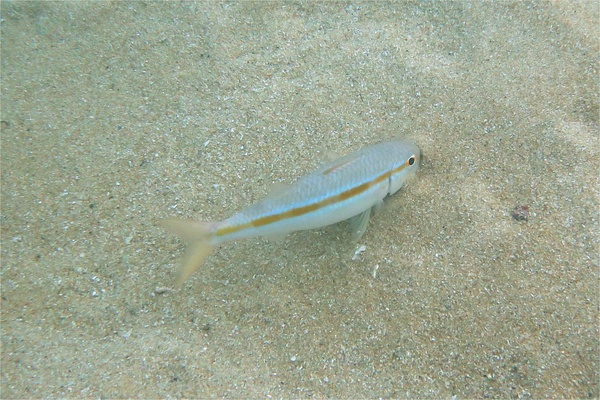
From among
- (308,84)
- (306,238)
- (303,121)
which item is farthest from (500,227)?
(308,84)

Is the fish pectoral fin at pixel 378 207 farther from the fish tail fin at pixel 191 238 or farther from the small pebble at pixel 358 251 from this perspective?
the fish tail fin at pixel 191 238

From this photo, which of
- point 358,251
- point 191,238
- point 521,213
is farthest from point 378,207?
point 191,238

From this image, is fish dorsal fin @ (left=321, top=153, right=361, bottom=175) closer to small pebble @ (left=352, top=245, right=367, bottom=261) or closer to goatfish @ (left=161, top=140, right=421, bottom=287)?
goatfish @ (left=161, top=140, right=421, bottom=287)

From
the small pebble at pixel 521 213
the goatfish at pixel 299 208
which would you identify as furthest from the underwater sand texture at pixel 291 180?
the goatfish at pixel 299 208

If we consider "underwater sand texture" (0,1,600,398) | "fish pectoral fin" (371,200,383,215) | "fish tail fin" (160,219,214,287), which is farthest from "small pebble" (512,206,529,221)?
"fish tail fin" (160,219,214,287)

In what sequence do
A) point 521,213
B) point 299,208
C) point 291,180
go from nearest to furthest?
point 299,208 < point 521,213 < point 291,180

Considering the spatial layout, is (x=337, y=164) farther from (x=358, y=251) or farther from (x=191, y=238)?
(x=191, y=238)
